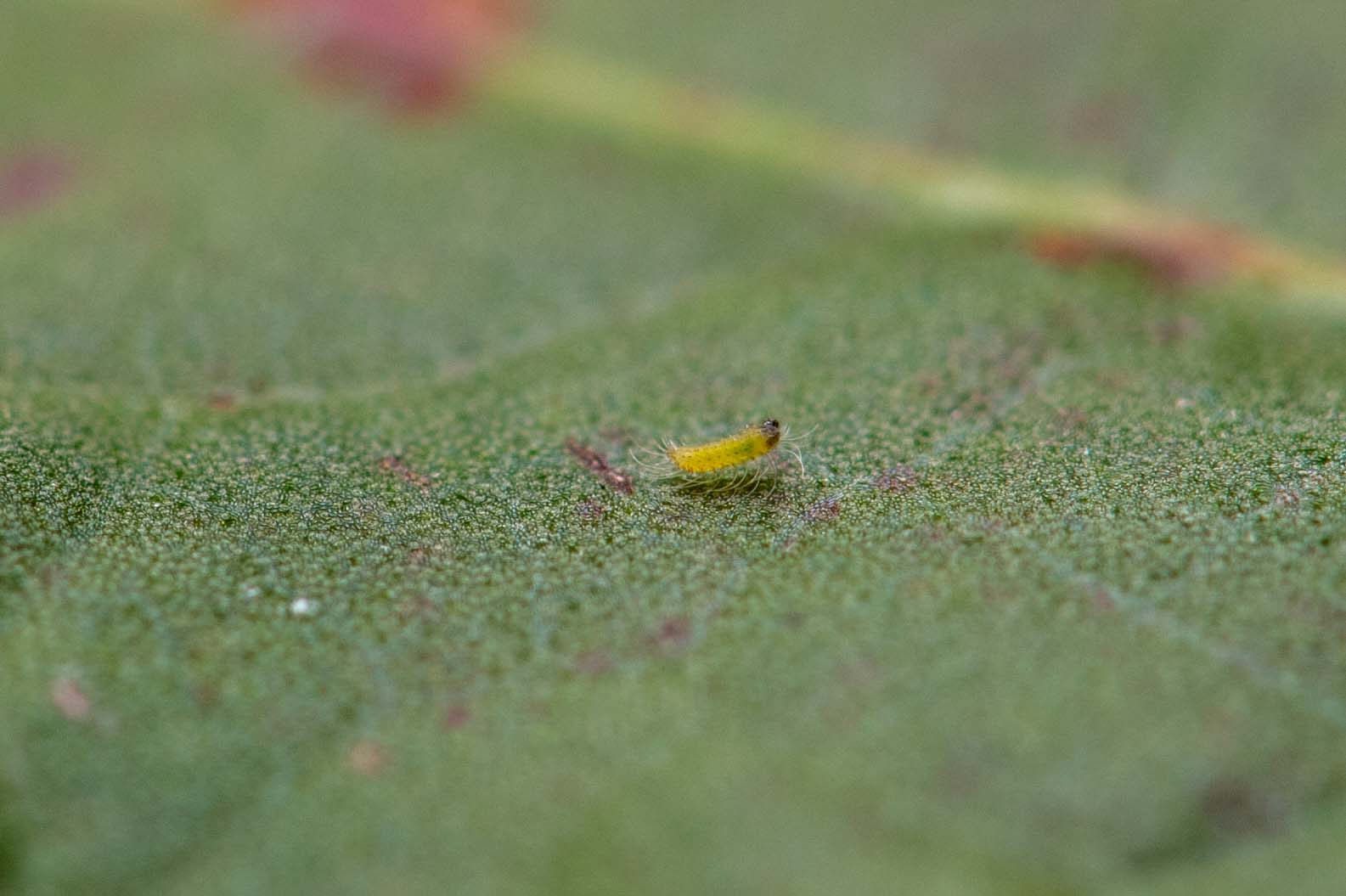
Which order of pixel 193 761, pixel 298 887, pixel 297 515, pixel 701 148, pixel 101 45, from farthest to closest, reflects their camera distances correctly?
pixel 101 45
pixel 701 148
pixel 297 515
pixel 193 761
pixel 298 887

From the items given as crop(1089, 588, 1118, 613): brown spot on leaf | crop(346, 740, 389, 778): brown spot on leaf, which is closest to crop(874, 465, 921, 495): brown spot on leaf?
crop(1089, 588, 1118, 613): brown spot on leaf

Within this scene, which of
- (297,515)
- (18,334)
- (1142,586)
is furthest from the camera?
(18,334)

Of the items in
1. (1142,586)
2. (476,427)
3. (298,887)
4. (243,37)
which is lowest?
(298,887)

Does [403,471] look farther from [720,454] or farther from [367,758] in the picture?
[367,758]

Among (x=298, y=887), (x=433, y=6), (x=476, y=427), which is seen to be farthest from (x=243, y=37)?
(x=298, y=887)

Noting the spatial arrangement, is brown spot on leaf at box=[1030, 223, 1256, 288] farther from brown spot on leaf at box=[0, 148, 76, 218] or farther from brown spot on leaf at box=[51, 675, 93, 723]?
brown spot on leaf at box=[0, 148, 76, 218]

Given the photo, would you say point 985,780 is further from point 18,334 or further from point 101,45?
point 101,45

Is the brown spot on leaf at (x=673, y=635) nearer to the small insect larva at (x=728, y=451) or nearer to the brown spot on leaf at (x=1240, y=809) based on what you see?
the small insect larva at (x=728, y=451)
